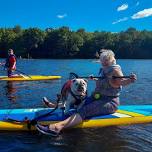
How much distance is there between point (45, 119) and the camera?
10133 mm

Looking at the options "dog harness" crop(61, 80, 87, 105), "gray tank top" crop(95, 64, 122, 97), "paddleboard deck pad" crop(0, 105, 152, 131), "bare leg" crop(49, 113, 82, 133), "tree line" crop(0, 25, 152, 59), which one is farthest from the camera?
"tree line" crop(0, 25, 152, 59)

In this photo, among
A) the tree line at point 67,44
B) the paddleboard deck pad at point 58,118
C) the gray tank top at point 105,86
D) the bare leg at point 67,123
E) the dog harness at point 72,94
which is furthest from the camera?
the tree line at point 67,44

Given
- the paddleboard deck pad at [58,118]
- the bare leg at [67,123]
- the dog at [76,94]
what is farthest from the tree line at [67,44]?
the bare leg at [67,123]

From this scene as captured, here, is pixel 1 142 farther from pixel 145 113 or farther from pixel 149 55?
pixel 149 55

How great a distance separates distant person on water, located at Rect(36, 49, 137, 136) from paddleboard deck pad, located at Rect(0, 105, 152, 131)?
306 mm

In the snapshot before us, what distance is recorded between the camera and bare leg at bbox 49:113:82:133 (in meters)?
9.43

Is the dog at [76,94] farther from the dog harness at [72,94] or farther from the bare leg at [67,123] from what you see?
the bare leg at [67,123]

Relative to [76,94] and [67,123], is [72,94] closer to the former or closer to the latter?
[76,94]

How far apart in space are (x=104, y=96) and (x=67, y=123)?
3.81 ft

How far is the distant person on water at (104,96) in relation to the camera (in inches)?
373

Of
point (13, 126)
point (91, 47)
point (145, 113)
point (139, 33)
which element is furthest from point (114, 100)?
point (139, 33)

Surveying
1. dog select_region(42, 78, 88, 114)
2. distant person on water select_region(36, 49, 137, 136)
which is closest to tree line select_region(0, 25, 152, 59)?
dog select_region(42, 78, 88, 114)

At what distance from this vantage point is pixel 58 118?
10.1 meters

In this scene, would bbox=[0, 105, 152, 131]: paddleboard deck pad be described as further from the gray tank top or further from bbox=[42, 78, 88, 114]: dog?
the gray tank top
